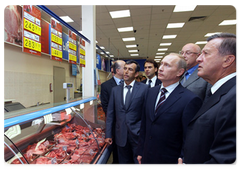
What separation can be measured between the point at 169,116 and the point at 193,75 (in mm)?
790

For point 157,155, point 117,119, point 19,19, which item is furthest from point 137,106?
point 19,19

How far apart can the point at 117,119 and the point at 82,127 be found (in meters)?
0.60

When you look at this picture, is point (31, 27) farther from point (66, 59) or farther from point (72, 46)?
point (66, 59)

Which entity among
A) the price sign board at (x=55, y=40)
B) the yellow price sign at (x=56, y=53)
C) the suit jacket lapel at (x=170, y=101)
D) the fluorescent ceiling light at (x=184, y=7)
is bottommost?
the suit jacket lapel at (x=170, y=101)

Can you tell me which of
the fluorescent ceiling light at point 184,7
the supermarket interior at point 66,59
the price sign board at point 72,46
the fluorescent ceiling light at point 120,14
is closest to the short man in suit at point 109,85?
the supermarket interior at point 66,59

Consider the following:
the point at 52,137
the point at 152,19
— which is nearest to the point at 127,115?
the point at 52,137

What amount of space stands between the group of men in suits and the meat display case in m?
0.35

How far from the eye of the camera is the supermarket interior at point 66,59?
62.2 inches

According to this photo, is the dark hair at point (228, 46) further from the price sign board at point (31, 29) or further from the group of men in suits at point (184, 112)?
the price sign board at point (31, 29)

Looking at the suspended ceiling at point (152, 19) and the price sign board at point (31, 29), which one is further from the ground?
the suspended ceiling at point (152, 19)

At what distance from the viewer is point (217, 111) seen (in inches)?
35.0

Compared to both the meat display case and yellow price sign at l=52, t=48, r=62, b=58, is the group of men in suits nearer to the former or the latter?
the meat display case

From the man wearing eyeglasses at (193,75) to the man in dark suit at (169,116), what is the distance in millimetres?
356

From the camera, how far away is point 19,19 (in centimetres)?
387
